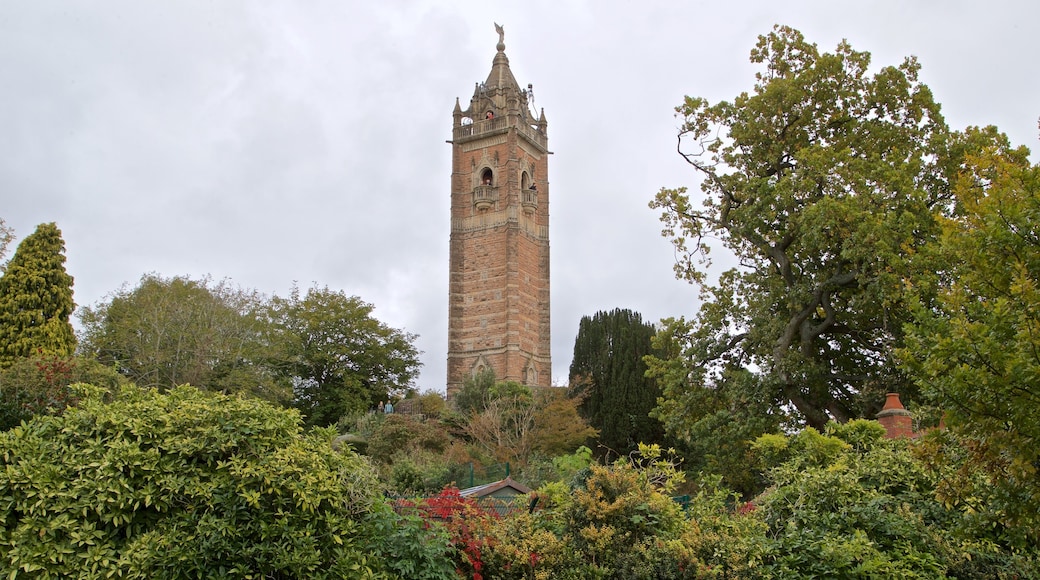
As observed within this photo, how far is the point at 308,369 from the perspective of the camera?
4175 centimetres

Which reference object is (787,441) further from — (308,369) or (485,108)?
(485,108)

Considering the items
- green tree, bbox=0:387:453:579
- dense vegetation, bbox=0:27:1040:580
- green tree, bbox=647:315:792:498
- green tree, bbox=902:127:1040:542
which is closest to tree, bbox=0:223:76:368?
dense vegetation, bbox=0:27:1040:580

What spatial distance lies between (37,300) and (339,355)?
19294 millimetres

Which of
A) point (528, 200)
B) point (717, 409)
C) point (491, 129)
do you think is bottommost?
A: point (717, 409)

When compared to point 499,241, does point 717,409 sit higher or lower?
lower

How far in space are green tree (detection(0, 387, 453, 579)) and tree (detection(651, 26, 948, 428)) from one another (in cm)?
1141

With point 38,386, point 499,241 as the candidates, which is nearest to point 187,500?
point 38,386

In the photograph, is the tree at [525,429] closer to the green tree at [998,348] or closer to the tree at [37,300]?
the tree at [37,300]

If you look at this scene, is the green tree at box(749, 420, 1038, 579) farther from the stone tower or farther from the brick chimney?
the stone tower

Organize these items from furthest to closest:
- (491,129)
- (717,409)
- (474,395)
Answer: (491,129) → (474,395) → (717,409)

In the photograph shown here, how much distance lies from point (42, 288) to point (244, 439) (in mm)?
19925

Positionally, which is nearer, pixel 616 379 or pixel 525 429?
pixel 525 429

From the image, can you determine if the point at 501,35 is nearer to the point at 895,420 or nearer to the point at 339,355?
the point at 339,355

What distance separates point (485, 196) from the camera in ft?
180
